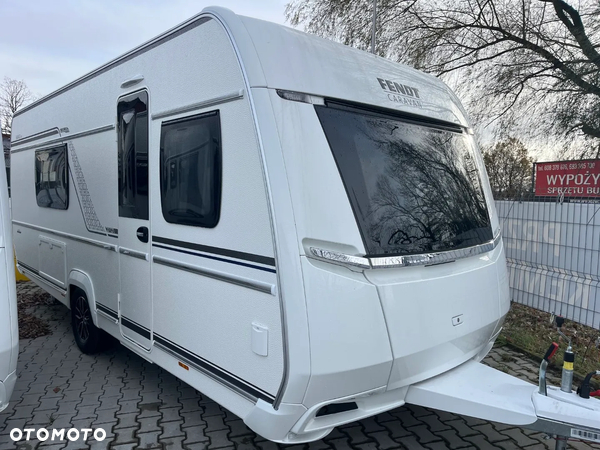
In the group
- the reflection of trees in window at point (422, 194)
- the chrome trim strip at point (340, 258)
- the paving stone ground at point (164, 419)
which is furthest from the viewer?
the paving stone ground at point (164, 419)

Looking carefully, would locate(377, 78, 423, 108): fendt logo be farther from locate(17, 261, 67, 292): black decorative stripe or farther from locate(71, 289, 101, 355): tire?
locate(17, 261, 67, 292): black decorative stripe

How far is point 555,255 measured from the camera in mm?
5562

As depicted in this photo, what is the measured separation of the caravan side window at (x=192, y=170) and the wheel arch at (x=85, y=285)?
68.8 inches

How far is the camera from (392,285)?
8.84 feet

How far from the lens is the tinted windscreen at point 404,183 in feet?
9.05

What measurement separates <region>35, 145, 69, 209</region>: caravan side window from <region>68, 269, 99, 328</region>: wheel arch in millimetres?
807

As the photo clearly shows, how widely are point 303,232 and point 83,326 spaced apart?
370 centimetres

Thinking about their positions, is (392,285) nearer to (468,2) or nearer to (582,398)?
(582,398)

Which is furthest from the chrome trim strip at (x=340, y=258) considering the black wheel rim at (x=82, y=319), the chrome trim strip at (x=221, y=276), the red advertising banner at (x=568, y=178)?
the red advertising banner at (x=568, y=178)

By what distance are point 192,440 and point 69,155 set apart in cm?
331

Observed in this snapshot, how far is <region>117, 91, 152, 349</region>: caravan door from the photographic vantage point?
374 centimetres

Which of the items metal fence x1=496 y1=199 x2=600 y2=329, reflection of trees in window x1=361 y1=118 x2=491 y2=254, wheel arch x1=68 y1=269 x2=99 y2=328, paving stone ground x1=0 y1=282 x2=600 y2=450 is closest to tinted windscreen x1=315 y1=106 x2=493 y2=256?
reflection of trees in window x1=361 y1=118 x2=491 y2=254

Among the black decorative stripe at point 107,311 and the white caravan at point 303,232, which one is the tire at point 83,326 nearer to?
the black decorative stripe at point 107,311

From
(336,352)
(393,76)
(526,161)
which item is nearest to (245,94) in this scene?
(393,76)
